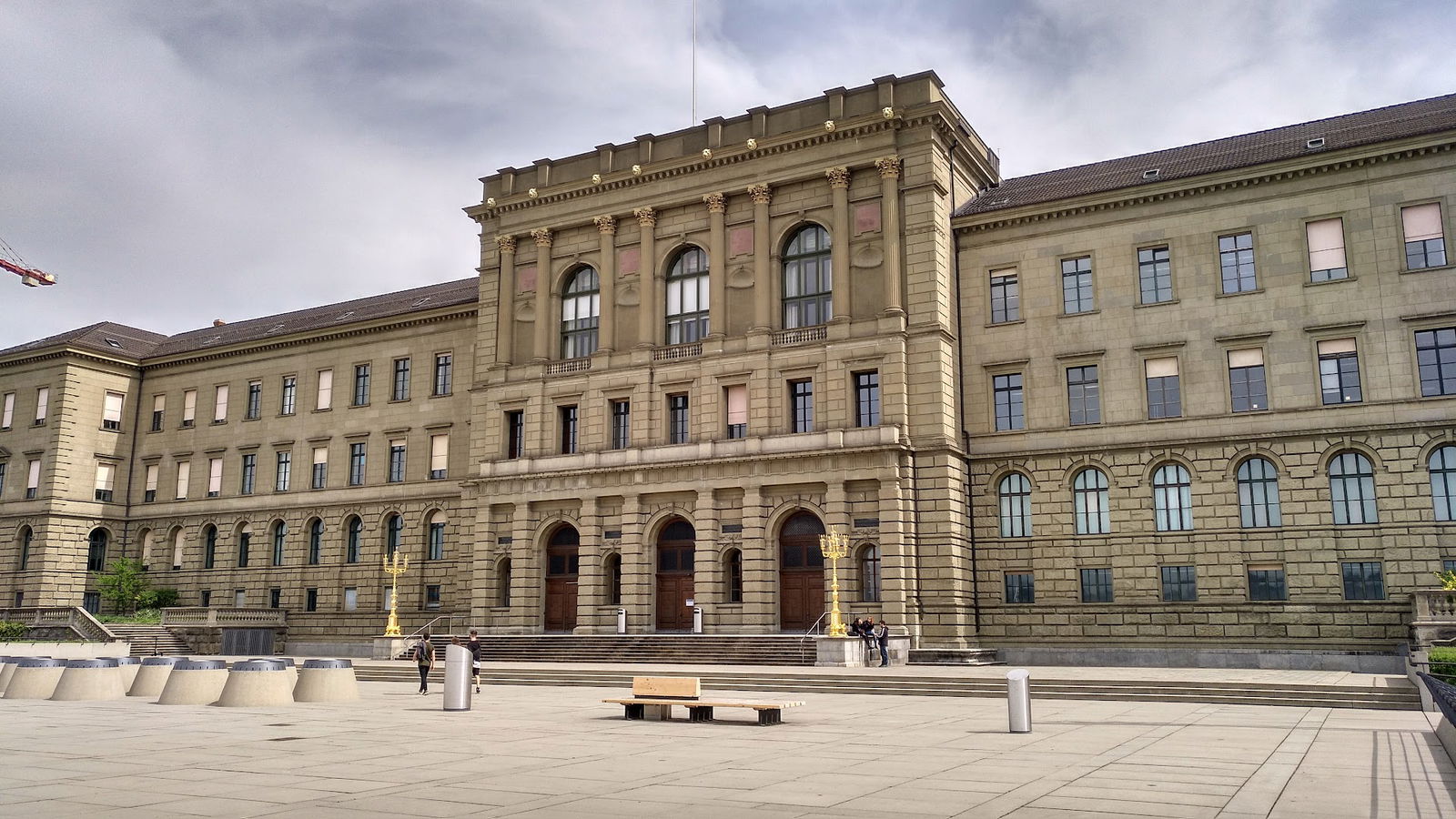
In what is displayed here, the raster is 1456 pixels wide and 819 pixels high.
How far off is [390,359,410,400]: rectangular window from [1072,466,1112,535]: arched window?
34354mm

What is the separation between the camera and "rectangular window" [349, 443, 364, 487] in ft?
204

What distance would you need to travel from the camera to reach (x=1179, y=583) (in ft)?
139

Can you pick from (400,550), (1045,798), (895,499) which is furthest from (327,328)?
(1045,798)

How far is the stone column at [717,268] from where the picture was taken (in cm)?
4984

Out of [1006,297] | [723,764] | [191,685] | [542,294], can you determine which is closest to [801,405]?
[1006,297]

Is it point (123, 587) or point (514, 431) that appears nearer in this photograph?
point (514, 431)

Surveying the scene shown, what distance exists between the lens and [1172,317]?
44.2m

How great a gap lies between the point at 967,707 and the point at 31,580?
58493 millimetres

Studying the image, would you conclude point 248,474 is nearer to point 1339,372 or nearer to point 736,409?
point 736,409

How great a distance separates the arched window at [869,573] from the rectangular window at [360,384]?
3048 centimetres

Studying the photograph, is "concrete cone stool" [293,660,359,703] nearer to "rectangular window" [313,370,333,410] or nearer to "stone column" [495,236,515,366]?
"stone column" [495,236,515,366]

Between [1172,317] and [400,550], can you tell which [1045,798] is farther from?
[400,550]

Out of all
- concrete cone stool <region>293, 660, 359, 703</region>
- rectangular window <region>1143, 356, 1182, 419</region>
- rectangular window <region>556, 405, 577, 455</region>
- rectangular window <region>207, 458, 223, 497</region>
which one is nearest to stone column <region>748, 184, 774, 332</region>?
rectangular window <region>556, 405, 577, 455</region>

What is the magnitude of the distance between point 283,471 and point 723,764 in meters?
54.6
